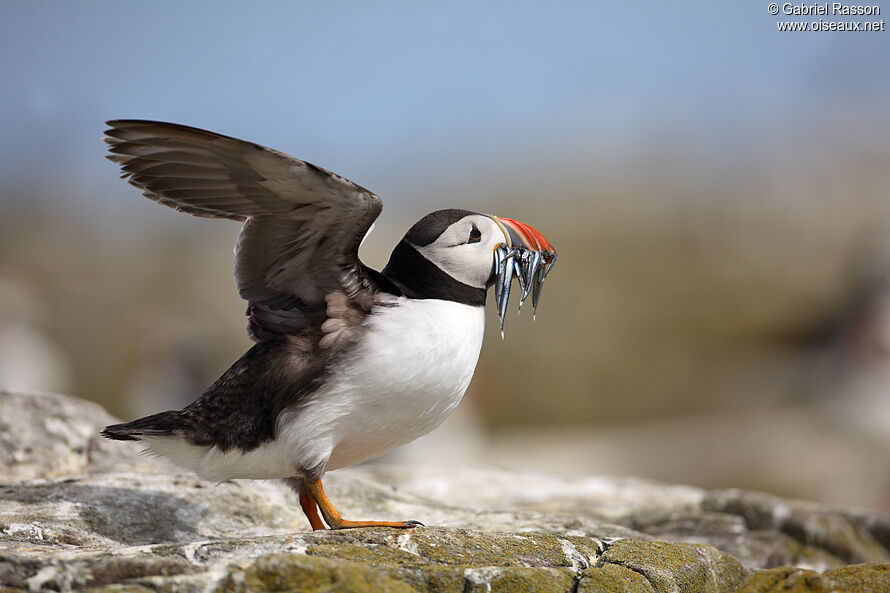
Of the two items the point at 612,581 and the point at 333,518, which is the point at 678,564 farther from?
the point at 333,518

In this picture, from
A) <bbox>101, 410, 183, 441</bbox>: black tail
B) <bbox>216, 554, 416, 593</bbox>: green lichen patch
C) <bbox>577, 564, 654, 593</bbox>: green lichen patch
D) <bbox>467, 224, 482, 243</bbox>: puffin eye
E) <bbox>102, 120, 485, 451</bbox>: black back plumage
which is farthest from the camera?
<bbox>467, 224, 482, 243</bbox>: puffin eye

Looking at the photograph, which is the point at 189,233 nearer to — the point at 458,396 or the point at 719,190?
the point at 719,190

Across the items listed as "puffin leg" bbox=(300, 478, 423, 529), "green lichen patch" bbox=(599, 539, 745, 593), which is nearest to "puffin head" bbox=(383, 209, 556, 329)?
"puffin leg" bbox=(300, 478, 423, 529)

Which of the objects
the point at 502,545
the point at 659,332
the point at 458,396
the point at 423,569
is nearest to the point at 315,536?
the point at 423,569

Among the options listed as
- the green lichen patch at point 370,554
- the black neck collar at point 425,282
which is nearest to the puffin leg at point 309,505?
the green lichen patch at point 370,554

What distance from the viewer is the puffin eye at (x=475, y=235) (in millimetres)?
5465

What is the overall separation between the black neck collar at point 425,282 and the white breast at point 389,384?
110mm

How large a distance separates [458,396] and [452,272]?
704 millimetres

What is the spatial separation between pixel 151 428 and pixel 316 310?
116 centimetres

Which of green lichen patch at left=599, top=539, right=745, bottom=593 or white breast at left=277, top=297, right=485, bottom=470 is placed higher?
white breast at left=277, top=297, right=485, bottom=470

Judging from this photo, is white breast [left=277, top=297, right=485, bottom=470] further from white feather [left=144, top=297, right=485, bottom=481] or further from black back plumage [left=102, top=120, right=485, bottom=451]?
black back plumage [left=102, top=120, right=485, bottom=451]

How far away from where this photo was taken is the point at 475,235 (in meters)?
5.48

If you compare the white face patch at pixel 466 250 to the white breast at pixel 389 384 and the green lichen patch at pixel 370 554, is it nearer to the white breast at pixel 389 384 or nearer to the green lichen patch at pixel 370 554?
the white breast at pixel 389 384

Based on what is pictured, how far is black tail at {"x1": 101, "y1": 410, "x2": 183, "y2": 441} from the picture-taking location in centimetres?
536
